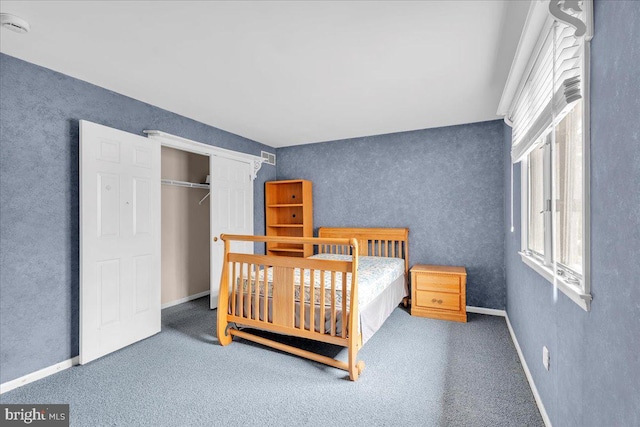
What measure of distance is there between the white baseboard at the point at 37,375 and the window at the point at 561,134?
3269 mm

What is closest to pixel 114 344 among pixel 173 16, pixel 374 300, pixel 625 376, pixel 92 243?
pixel 92 243

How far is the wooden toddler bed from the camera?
7.30ft

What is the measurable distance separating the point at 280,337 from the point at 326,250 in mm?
1773

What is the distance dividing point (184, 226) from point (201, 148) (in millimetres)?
1208

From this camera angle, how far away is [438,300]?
342 cm

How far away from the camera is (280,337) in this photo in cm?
294

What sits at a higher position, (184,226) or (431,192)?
(431,192)

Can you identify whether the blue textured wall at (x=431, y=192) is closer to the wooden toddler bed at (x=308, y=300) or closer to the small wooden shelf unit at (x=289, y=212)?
the small wooden shelf unit at (x=289, y=212)

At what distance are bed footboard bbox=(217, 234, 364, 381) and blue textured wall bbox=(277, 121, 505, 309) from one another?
5.48ft

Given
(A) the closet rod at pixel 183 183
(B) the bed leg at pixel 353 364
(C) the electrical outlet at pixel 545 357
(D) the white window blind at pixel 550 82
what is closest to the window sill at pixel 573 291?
(C) the electrical outlet at pixel 545 357

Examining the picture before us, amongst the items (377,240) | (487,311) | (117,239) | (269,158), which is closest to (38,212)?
(117,239)

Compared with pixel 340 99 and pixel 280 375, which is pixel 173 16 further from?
pixel 280 375

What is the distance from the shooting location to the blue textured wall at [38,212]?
6.92ft

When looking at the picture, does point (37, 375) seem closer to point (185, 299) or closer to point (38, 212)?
point (38, 212)
